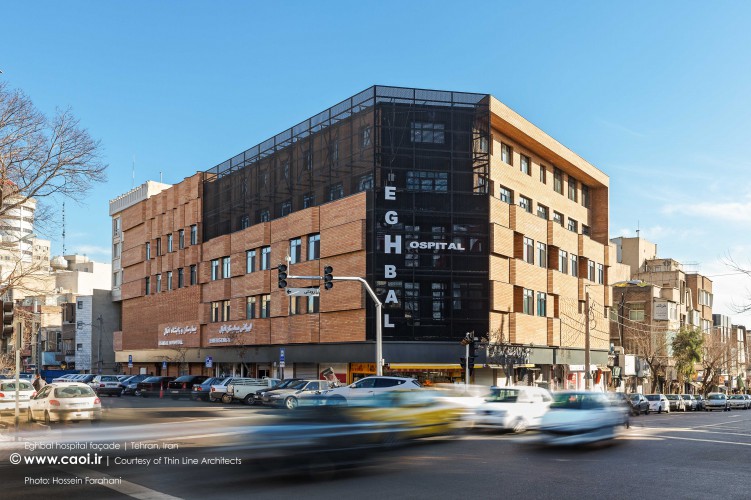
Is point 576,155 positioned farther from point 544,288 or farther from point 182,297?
point 182,297

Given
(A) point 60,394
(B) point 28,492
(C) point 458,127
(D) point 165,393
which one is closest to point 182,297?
(D) point 165,393

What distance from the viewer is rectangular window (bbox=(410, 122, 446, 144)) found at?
161 feet

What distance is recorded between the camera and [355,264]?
4888 cm

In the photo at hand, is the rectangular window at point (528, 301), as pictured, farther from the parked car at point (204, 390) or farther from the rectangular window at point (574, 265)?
the parked car at point (204, 390)

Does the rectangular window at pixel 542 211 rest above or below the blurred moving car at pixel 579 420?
above

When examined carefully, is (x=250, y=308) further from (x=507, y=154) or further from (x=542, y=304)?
(x=507, y=154)

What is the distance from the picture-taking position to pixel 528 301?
177 feet

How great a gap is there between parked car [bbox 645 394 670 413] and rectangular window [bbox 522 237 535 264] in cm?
1240

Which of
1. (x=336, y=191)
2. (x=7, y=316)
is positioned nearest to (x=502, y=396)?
(x=7, y=316)

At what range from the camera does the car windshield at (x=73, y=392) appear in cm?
2375

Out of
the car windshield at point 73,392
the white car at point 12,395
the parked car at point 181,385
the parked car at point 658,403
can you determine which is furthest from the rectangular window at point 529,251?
the car windshield at point 73,392

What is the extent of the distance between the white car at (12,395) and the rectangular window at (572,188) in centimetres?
4732

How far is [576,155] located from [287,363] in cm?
2984

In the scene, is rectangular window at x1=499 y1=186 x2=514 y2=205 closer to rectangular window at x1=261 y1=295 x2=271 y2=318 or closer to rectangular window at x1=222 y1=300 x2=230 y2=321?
rectangular window at x1=261 y1=295 x2=271 y2=318
